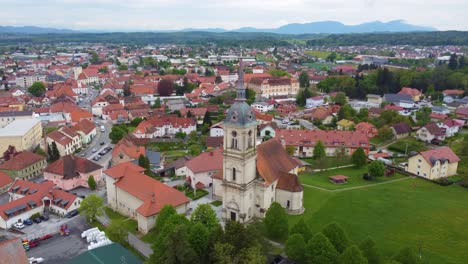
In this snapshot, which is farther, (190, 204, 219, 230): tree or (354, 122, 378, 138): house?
(354, 122, 378, 138): house

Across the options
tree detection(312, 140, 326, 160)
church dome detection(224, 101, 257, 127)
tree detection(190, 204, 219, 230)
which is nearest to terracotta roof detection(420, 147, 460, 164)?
tree detection(312, 140, 326, 160)

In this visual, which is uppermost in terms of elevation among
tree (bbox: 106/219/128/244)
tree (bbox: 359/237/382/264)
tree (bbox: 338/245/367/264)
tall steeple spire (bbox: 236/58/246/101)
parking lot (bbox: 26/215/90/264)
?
tall steeple spire (bbox: 236/58/246/101)

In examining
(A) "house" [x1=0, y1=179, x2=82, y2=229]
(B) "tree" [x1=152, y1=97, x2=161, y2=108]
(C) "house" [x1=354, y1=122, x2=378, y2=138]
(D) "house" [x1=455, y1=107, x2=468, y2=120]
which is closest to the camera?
(A) "house" [x1=0, y1=179, x2=82, y2=229]

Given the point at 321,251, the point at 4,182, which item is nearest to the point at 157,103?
the point at 4,182

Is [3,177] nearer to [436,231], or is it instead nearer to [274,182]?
[274,182]

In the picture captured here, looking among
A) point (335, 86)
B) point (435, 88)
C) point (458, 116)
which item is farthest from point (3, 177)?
point (435, 88)

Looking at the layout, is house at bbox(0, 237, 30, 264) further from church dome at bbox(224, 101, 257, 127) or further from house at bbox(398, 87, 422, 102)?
house at bbox(398, 87, 422, 102)

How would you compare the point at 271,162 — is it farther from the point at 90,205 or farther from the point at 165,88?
the point at 165,88
